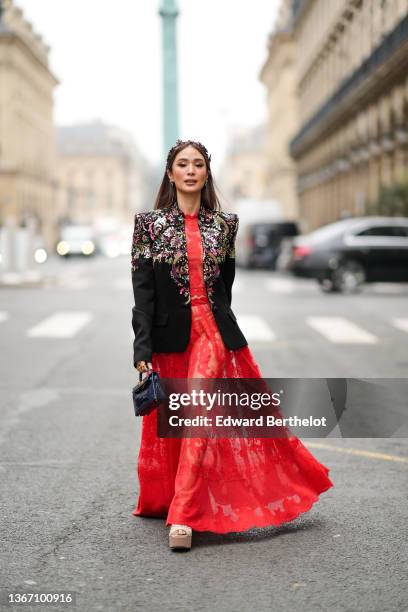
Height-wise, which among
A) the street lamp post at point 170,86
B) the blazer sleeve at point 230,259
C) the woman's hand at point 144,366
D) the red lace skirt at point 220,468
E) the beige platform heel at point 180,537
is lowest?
the beige platform heel at point 180,537

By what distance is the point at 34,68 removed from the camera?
96312mm

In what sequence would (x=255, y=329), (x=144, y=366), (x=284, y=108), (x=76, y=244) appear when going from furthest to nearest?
(x=284, y=108), (x=76, y=244), (x=255, y=329), (x=144, y=366)

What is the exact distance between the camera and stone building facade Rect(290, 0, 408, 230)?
38750 mm

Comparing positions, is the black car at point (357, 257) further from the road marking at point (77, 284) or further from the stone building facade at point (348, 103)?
the stone building facade at point (348, 103)

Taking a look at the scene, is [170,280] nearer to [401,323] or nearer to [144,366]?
[144,366]

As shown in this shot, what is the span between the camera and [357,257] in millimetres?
24984

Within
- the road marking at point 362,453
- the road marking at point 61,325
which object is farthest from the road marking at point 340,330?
the road marking at point 362,453

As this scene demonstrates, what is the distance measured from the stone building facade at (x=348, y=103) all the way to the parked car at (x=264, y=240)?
9.72ft

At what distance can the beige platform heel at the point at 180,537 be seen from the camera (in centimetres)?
472

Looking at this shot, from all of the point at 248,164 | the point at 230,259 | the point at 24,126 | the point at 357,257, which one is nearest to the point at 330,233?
the point at 357,257

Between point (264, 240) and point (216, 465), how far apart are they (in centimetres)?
3530

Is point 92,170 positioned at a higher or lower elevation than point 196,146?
higher

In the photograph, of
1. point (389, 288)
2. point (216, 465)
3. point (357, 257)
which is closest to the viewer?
point (216, 465)

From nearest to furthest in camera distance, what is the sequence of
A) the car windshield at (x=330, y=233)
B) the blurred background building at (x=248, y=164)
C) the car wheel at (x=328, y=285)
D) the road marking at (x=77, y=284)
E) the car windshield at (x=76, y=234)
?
the car wheel at (x=328, y=285)
the car windshield at (x=330, y=233)
the road marking at (x=77, y=284)
the car windshield at (x=76, y=234)
the blurred background building at (x=248, y=164)
